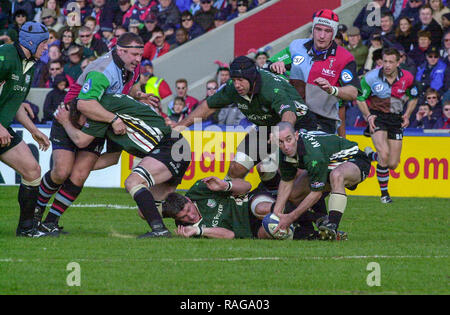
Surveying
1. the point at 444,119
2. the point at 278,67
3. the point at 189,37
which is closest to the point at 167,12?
the point at 189,37

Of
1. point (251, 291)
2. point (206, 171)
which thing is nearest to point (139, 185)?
point (251, 291)

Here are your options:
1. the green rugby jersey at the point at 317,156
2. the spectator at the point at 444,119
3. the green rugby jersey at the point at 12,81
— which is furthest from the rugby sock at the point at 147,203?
the spectator at the point at 444,119

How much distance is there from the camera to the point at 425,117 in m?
18.4

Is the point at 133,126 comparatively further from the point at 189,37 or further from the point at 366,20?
the point at 189,37

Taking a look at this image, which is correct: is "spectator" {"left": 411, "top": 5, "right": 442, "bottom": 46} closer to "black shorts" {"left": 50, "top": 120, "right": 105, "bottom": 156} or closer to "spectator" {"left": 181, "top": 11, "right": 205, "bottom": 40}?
"spectator" {"left": 181, "top": 11, "right": 205, "bottom": 40}

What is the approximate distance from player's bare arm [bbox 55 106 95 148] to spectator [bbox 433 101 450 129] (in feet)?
29.5

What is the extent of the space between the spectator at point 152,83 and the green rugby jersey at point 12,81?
1015 cm

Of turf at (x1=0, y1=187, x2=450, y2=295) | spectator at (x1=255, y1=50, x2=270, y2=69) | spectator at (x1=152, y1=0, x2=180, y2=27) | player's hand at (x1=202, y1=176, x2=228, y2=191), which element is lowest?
turf at (x1=0, y1=187, x2=450, y2=295)

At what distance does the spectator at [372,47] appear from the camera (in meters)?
19.4

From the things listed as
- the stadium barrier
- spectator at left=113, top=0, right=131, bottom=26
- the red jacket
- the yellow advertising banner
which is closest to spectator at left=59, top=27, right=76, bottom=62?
spectator at left=113, top=0, right=131, bottom=26

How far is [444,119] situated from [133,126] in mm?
9115

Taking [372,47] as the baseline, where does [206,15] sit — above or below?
above

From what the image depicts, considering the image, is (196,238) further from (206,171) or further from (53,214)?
(206,171)

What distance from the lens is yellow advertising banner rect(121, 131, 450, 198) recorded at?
17.4 metres
